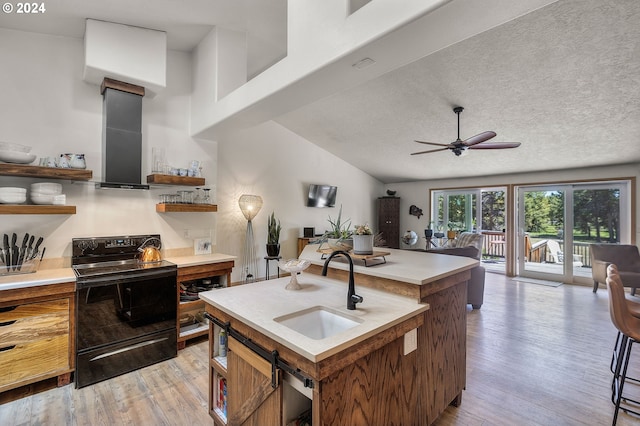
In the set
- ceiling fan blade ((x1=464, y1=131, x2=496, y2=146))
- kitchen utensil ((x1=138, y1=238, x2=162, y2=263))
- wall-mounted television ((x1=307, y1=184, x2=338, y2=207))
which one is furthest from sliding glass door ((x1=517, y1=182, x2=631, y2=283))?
kitchen utensil ((x1=138, y1=238, x2=162, y2=263))

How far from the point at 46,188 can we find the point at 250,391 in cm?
264

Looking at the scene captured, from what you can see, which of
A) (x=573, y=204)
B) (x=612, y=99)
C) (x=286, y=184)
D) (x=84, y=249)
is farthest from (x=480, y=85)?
(x=84, y=249)

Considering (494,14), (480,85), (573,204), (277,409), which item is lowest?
(277,409)

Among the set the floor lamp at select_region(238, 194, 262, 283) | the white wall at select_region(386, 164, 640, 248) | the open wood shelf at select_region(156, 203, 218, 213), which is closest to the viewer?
the open wood shelf at select_region(156, 203, 218, 213)

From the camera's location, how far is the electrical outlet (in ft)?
5.21

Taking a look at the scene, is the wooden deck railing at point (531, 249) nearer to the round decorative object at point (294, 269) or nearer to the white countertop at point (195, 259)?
the white countertop at point (195, 259)

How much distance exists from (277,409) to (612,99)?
4.88m

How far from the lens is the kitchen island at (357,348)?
1235mm

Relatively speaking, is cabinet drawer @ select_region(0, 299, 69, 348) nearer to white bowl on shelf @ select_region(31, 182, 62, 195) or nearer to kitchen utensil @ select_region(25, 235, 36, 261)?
kitchen utensil @ select_region(25, 235, 36, 261)

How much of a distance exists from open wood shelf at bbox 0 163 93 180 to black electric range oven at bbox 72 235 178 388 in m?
0.67

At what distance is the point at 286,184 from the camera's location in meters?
6.08

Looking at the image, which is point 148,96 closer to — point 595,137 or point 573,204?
point 595,137

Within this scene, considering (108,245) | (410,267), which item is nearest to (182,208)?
(108,245)

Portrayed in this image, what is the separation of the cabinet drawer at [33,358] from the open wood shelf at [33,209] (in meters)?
1.00
